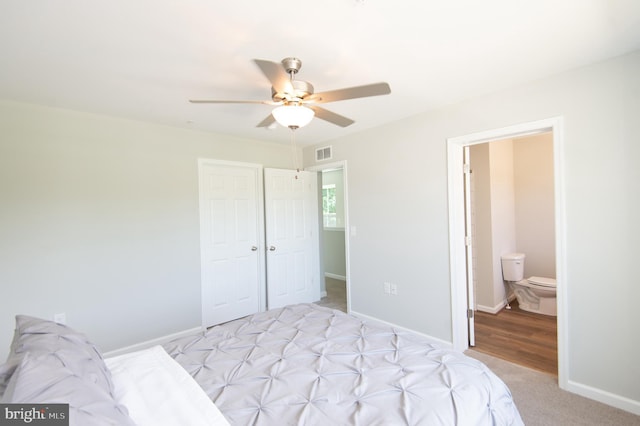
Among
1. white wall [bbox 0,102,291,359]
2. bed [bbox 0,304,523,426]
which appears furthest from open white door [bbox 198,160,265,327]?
bed [bbox 0,304,523,426]

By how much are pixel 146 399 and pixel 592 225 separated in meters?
2.87

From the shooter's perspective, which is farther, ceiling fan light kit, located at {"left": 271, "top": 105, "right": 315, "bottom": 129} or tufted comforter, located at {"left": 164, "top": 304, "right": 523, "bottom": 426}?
ceiling fan light kit, located at {"left": 271, "top": 105, "right": 315, "bottom": 129}

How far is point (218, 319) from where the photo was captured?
3656 mm

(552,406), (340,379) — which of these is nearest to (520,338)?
(552,406)

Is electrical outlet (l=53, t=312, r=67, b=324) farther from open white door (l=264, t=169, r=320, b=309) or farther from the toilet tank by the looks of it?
the toilet tank

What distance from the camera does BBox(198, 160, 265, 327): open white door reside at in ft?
11.7

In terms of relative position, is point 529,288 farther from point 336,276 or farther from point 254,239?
point 254,239

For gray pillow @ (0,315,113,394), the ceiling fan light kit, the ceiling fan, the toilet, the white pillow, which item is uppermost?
the ceiling fan

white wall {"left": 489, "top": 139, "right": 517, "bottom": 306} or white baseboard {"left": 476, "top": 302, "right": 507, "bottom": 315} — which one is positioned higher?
white wall {"left": 489, "top": 139, "right": 517, "bottom": 306}

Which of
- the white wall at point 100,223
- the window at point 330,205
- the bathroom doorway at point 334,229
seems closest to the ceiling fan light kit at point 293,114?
the white wall at point 100,223

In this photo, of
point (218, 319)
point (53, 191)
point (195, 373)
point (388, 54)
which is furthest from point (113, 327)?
point (388, 54)

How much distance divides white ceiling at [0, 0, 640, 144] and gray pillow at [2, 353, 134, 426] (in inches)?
61.0

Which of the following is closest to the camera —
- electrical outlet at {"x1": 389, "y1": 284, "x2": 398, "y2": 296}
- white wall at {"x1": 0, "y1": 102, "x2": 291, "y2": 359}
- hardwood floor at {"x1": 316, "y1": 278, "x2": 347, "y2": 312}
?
white wall at {"x1": 0, "y1": 102, "x2": 291, "y2": 359}

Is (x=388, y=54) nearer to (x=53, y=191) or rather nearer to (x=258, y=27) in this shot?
(x=258, y=27)
